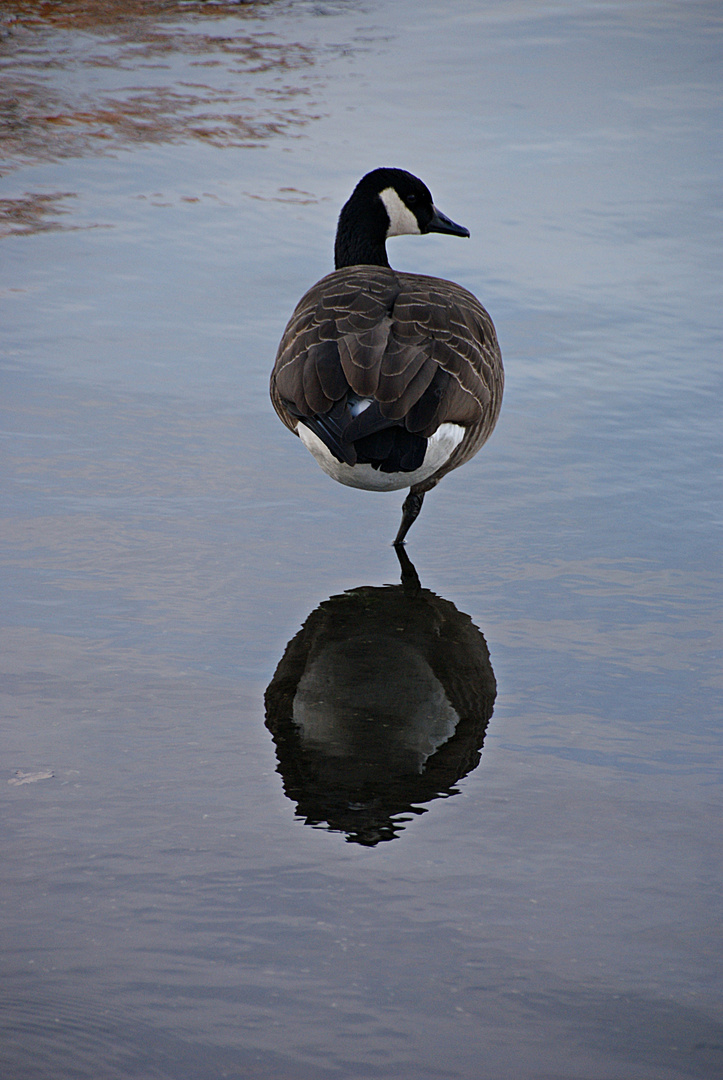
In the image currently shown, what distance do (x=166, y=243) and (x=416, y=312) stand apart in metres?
2.97

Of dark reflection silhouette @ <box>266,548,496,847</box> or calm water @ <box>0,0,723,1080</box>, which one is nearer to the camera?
calm water @ <box>0,0,723,1080</box>

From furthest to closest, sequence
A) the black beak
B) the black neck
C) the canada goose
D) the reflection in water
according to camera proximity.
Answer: the reflection in water < the black beak < the black neck < the canada goose

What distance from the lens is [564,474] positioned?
187 inches

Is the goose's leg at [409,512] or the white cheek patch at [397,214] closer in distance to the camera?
the goose's leg at [409,512]

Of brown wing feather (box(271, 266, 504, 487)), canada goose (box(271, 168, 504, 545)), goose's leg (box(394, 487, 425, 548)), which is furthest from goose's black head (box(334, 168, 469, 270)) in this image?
goose's leg (box(394, 487, 425, 548))

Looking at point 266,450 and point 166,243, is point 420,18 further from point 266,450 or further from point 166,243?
point 266,450

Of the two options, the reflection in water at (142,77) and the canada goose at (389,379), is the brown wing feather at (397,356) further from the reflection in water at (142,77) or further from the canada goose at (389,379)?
the reflection in water at (142,77)

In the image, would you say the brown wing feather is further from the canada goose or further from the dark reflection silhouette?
the dark reflection silhouette

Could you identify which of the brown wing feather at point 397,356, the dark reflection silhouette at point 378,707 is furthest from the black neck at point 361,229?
the dark reflection silhouette at point 378,707

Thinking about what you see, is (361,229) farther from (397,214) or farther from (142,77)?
(142,77)

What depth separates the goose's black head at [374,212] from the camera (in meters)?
5.60

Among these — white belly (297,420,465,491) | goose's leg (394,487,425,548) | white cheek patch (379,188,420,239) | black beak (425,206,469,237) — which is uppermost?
white cheek patch (379,188,420,239)

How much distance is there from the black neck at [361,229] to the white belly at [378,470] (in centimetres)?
171

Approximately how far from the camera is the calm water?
2.26m
